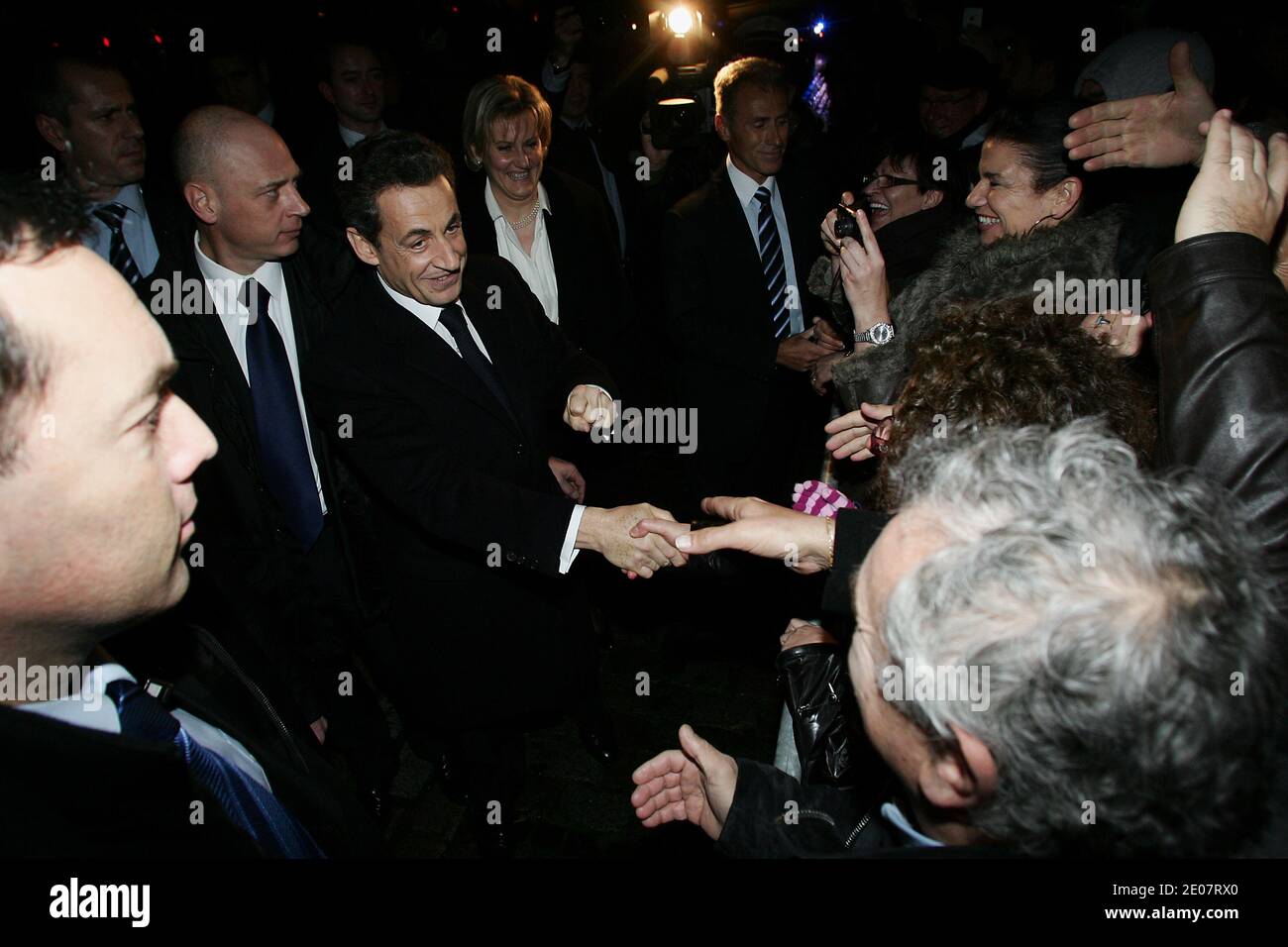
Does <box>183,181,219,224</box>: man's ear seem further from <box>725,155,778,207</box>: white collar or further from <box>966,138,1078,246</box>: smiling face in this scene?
<box>966,138,1078,246</box>: smiling face

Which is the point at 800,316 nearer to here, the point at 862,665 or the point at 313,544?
the point at 313,544

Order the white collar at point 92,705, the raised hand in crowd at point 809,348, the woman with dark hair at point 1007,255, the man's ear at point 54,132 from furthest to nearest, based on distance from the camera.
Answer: the raised hand in crowd at point 809,348 → the man's ear at point 54,132 → the woman with dark hair at point 1007,255 → the white collar at point 92,705

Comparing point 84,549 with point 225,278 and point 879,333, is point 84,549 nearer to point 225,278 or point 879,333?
point 225,278

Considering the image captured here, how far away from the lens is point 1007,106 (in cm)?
276

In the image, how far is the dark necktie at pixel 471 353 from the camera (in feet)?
9.27

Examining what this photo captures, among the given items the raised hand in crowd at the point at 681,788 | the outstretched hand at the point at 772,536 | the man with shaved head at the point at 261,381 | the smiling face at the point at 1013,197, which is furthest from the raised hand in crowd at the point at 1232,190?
the man with shaved head at the point at 261,381

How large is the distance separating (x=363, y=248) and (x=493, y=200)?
68.9 inches

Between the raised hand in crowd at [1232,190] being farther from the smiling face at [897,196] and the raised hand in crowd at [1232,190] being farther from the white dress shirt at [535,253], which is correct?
the white dress shirt at [535,253]

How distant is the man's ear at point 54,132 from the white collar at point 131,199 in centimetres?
38

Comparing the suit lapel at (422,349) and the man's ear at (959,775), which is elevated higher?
the suit lapel at (422,349)

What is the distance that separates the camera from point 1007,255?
7.97 ft

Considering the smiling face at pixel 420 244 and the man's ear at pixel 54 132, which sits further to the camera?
the man's ear at pixel 54 132

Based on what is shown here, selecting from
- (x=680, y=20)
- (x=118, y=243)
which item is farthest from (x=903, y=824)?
(x=680, y=20)
